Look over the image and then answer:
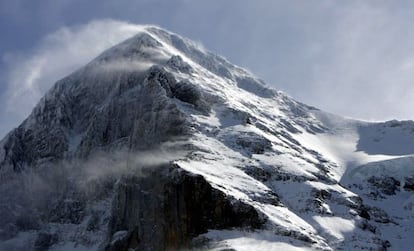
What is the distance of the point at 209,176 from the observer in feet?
321

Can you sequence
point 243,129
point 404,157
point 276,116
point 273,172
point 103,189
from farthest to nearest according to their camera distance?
point 103,189, point 276,116, point 404,157, point 243,129, point 273,172

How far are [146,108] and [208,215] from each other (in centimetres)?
4106

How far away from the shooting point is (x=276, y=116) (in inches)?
6491

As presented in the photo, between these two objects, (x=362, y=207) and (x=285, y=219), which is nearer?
(x=285, y=219)

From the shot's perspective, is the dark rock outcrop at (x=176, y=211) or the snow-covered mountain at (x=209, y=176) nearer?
the dark rock outcrop at (x=176, y=211)

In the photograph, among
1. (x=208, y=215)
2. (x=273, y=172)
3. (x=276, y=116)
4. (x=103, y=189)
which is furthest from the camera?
(x=103, y=189)

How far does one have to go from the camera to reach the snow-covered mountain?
94.6m

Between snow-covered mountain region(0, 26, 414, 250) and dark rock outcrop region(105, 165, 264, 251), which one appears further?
snow-covered mountain region(0, 26, 414, 250)

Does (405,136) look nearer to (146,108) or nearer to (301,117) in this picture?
(301,117)

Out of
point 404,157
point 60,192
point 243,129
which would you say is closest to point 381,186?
point 404,157

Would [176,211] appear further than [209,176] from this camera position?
No

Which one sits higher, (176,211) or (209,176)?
(209,176)

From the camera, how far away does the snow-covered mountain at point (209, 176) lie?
94.6 meters

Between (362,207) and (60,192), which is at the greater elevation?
(60,192)
